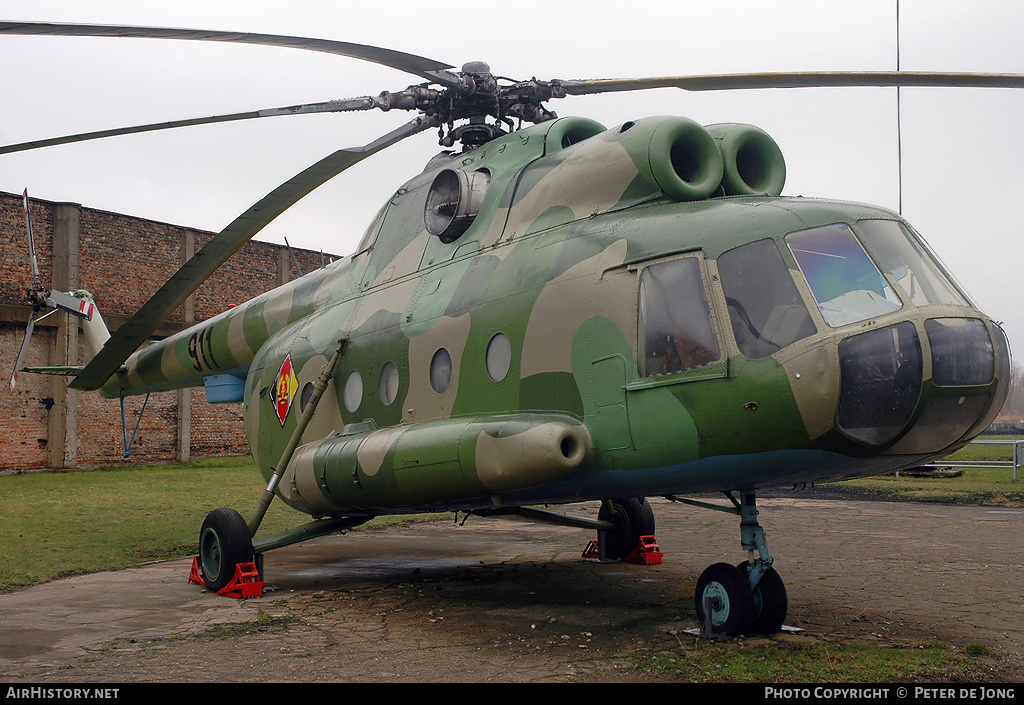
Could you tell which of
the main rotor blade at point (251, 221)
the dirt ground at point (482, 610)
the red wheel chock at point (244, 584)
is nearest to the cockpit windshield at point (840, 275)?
the dirt ground at point (482, 610)

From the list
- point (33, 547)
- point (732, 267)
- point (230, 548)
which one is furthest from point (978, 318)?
point (33, 547)

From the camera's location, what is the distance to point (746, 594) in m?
5.71

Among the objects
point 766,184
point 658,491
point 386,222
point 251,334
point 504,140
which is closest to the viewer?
point 658,491

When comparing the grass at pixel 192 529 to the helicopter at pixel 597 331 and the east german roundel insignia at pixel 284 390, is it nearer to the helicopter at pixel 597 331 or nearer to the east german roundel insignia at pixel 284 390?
the helicopter at pixel 597 331

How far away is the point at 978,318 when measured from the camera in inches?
197

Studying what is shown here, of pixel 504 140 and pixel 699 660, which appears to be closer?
pixel 699 660

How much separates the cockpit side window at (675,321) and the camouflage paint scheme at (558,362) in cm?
6

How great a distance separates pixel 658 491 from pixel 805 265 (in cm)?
177

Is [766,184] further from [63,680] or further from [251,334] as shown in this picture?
[251,334]

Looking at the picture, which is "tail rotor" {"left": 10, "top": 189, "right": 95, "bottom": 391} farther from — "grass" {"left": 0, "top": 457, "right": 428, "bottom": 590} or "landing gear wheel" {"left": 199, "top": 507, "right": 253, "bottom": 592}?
"landing gear wheel" {"left": 199, "top": 507, "right": 253, "bottom": 592}

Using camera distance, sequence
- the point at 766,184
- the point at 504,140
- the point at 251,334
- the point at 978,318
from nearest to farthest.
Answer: the point at 978,318
the point at 766,184
the point at 504,140
the point at 251,334

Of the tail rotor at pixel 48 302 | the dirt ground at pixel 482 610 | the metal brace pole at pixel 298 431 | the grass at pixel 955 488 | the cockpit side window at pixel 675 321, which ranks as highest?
the tail rotor at pixel 48 302

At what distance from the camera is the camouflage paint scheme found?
5.13 meters

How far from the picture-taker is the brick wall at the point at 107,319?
73.9 ft
